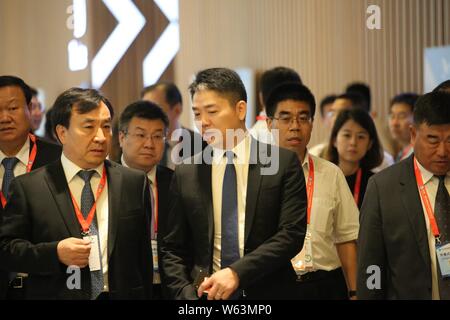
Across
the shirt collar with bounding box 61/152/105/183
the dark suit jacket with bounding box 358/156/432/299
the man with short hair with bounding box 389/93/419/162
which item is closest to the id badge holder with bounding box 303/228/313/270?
the dark suit jacket with bounding box 358/156/432/299

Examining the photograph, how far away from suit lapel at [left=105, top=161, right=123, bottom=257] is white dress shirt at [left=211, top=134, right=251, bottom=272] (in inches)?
16.0

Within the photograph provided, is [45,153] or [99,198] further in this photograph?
[45,153]

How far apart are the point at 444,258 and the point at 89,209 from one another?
148cm

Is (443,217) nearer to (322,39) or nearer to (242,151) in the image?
(242,151)

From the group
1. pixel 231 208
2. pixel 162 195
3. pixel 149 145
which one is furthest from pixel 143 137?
pixel 231 208

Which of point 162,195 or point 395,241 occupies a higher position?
point 162,195

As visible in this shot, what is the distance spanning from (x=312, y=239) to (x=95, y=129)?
3.85 ft

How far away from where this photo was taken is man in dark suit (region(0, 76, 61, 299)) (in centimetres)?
379

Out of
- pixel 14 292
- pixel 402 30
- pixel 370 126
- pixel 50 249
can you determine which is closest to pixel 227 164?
pixel 50 249

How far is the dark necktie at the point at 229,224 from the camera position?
314 cm

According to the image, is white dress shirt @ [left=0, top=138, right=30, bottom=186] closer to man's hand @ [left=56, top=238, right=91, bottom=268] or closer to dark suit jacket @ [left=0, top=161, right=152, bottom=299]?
dark suit jacket @ [left=0, top=161, right=152, bottom=299]

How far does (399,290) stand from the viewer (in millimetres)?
3197

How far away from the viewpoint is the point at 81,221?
3195 millimetres

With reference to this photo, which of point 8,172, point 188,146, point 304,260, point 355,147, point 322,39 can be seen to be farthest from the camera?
point 322,39
